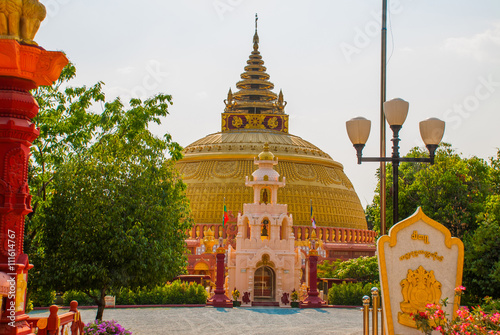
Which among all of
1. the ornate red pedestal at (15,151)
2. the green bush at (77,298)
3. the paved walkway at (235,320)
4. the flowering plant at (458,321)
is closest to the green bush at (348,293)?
the paved walkway at (235,320)

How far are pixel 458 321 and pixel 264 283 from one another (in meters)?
24.1

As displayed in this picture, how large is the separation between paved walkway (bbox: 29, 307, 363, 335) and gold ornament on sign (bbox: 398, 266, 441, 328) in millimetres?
11088

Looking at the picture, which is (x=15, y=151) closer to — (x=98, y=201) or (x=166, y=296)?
(x=98, y=201)

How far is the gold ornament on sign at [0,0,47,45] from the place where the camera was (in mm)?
8570

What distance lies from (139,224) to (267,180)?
18.1 meters

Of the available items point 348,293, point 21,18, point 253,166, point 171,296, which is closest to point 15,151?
point 21,18

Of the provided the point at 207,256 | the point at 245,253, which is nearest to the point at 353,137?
the point at 245,253

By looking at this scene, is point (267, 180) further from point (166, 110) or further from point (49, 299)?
point (166, 110)

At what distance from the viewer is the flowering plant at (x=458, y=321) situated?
9477 millimetres

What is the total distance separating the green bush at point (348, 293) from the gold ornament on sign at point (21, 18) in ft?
82.0

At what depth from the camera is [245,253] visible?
3353 cm

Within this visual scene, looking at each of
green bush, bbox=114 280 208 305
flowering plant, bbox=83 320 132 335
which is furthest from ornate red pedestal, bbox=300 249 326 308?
flowering plant, bbox=83 320 132 335

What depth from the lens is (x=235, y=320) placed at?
2517 cm

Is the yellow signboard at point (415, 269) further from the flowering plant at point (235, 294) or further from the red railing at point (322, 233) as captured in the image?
the red railing at point (322, 233)
